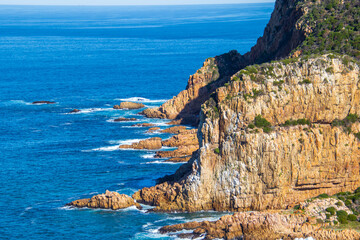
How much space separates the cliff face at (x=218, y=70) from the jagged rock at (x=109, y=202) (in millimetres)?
48445

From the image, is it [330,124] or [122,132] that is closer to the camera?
[330,124]

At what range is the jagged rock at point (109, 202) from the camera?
84.5 m

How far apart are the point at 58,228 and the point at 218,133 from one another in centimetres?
2143

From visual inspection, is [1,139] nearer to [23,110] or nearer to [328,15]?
[23,110]

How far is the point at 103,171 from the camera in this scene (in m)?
104

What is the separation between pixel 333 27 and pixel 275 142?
1096 inches

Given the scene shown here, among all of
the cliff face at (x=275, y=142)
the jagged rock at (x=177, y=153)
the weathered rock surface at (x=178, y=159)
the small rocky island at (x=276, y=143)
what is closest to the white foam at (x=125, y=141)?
the jagged rock at (x=177, y=153)

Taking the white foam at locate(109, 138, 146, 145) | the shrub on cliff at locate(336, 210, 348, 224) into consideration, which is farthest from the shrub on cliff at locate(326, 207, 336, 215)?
the white foam at locate(109, 138, 146, 145)

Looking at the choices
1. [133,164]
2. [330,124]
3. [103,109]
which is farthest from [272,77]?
[103,109]

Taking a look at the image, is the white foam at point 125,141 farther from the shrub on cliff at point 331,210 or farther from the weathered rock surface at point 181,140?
the shrub on cliff at point 331,210

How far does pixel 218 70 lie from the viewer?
144 meters

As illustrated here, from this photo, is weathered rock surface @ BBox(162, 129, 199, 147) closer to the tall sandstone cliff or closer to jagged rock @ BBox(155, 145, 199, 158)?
jagged rock @ BBox(155, 145, 199, 158)

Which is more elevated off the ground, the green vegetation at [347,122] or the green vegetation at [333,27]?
the green vegetation at [333,27]

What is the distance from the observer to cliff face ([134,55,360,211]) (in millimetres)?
80375
